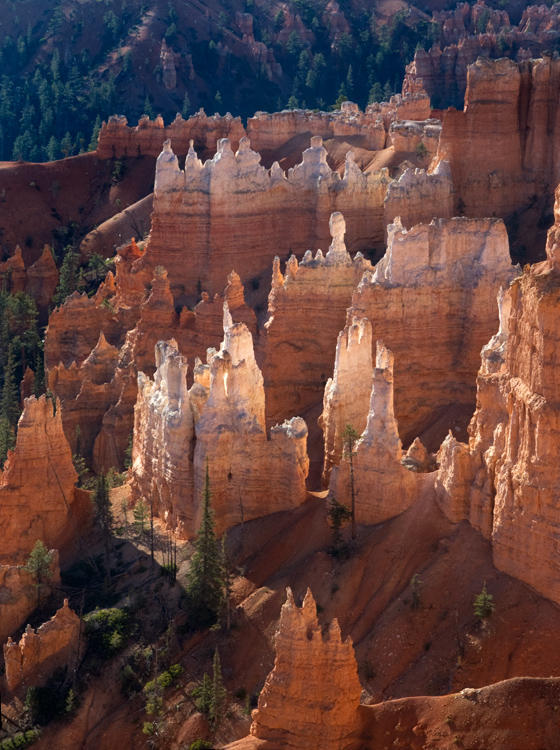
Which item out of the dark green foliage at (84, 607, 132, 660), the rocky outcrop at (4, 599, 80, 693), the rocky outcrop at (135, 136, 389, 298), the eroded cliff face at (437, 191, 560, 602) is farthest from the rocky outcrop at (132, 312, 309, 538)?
the rocky outcrop at (135, 136, 389, 298)

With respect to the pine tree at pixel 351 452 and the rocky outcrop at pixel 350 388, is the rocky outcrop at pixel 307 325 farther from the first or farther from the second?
the pine tree at pixel 351 452

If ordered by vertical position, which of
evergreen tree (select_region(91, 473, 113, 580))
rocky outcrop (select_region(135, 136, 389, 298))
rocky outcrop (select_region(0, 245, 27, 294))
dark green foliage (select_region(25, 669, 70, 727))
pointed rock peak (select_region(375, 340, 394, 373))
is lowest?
dark green foliage (select_region(25, 669, 70, 727))

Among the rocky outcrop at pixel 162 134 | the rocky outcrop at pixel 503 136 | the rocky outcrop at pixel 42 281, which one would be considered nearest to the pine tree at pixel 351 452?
the rocky outcrop at pixel 503 136

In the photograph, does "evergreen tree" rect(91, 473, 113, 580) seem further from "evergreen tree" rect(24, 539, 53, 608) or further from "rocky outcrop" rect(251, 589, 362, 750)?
"rocky outcrop" rect(251, 589, 362, 750)

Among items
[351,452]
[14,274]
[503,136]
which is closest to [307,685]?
[351,452]

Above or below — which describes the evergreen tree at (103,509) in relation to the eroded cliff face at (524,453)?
below
